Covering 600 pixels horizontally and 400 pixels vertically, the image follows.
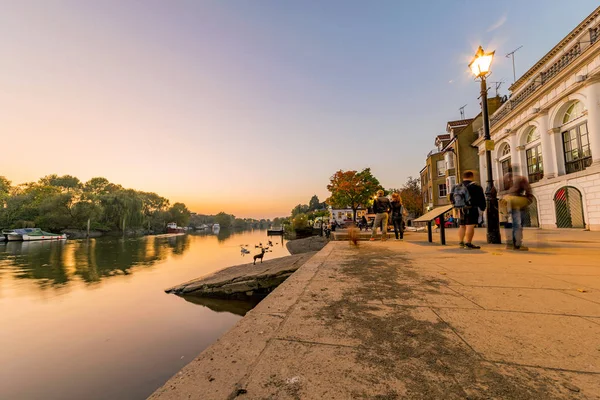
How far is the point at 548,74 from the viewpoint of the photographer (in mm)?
15539

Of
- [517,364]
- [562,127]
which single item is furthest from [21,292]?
[562,127]

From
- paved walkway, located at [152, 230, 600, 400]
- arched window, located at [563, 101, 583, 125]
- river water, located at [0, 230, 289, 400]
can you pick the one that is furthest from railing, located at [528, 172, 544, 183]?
river water, located at [0, 230, 289, 400]

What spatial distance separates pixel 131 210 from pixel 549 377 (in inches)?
2753

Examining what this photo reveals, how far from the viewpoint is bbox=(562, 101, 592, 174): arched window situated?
13416mm

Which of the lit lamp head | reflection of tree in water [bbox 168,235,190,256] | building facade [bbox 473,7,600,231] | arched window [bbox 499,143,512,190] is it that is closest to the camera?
the lit lamp head

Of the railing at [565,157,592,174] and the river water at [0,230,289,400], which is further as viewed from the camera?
the railing at [565,157,592,174]

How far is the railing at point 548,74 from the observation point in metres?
13.0

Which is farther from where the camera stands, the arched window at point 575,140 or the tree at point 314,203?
the tree at point 314,203

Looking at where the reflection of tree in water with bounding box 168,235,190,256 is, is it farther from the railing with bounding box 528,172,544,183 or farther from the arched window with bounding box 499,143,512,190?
the arched window with bounding box 499,143,512,190

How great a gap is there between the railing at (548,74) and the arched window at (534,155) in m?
2.52

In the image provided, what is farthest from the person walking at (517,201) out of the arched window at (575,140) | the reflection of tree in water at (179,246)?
the reflection of tree in water at (179,246)

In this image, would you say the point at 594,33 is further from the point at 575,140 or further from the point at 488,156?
the point at 488,156

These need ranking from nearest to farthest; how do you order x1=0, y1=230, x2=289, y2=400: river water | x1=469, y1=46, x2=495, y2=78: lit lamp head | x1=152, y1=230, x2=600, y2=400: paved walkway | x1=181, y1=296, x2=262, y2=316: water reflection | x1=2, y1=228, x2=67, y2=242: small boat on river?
x1=152, y1=230, x2=600, y2=400: paved walkway < x1=0, y1=230, x2=289, y2=400: river water < x1=469, y1=46, x2=495, y2=78: lit lamp head < x1=181, y1=296, x2=262, y2=316: water reflection < x1=2, y1=228, x2=67, y2=242: small boat on river

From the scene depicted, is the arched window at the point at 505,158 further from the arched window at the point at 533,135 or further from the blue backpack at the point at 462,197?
the blue backpack at the point at 462,197
